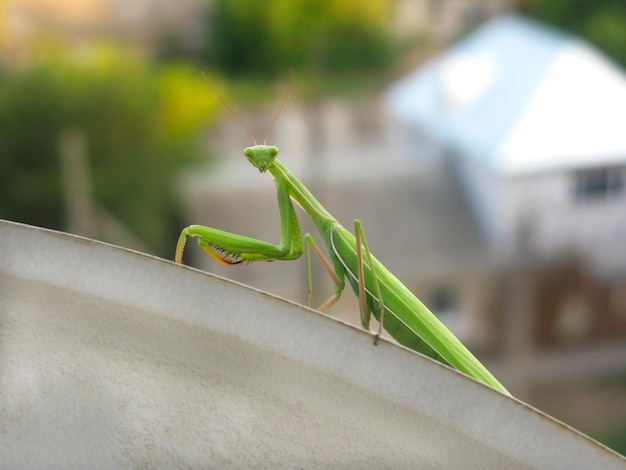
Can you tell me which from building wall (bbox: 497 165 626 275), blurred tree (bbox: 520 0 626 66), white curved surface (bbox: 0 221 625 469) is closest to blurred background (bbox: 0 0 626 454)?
building wall (bbox: 497 165 626 275)

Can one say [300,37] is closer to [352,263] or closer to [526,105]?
[526,105]

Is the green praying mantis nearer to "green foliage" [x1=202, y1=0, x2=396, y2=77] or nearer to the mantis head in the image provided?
the mantis head

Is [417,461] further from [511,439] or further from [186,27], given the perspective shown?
[186,27]

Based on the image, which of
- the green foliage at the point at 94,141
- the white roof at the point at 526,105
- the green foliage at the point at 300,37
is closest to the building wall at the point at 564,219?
the white roof at the point at 526,105

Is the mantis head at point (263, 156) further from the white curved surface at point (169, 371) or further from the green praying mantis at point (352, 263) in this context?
the white curved surface at point (169, 371)

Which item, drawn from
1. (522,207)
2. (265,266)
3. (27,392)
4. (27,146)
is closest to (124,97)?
(27,146)

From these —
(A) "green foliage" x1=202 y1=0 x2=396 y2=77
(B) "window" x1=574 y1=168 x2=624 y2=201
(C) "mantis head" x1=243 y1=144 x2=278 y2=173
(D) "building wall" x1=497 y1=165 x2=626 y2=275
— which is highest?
(A) "green foliage" x1=202 y1=0 x2=396 y2=77
